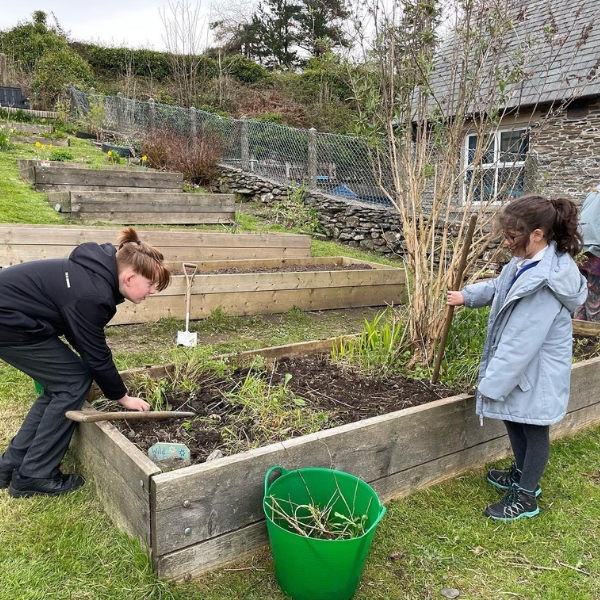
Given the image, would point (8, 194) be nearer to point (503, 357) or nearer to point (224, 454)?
point (224, 454)

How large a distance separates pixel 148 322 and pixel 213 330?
0.58 meters

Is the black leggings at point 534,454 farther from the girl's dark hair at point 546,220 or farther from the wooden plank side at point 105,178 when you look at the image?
the wooden plank side at point 105,178

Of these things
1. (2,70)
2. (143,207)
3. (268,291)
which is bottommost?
(268,291)

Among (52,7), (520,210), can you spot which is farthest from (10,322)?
(52,7)

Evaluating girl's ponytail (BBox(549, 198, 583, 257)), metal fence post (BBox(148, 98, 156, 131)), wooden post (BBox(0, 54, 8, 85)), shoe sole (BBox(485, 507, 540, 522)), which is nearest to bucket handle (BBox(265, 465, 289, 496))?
shoe sole (BBox(485, 507, 540, 522))

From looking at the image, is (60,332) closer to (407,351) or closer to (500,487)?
(407,351)

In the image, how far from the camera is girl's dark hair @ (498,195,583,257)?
2.54m

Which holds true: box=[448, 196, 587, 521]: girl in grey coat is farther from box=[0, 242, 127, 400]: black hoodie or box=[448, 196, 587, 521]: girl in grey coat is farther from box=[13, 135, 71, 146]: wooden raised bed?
box=[13, 135, 71, 146]: wooden raised bed

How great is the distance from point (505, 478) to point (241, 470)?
5.11 ft

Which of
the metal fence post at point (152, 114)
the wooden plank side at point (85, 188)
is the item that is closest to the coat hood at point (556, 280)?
the wooden plank side at point (85, 188)

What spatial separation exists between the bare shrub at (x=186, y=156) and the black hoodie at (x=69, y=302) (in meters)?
9.84

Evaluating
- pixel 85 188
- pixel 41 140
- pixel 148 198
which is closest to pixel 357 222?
pixel 148 198

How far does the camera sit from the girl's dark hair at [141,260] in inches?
95.7

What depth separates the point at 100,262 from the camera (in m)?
2.41
